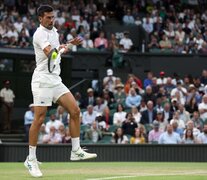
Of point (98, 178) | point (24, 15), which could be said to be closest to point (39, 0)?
point (24, 15)

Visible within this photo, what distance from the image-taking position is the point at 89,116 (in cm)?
2245

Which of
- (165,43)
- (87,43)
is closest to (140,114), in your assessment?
(87,43)

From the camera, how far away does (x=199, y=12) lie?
113 feet

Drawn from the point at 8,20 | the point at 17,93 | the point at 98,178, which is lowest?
the point at 98,178

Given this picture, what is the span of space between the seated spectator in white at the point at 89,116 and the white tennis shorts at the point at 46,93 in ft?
37.2

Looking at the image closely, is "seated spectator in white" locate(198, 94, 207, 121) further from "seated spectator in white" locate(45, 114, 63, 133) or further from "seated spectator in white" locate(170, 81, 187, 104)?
"seated spectator in white" locate(45, 114, 63, 133)

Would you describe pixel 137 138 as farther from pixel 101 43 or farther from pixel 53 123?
pixel 101 43

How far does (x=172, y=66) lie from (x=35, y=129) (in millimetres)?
19117

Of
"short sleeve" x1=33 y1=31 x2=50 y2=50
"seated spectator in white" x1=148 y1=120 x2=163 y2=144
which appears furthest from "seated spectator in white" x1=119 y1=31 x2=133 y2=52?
"short sleeve" x1=33 y1=31 x2=50 y2=50

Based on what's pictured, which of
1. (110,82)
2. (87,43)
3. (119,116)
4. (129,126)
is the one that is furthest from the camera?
(87,43)

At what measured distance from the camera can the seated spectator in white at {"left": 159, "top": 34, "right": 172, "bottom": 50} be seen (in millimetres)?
29922

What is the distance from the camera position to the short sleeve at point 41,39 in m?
10.6

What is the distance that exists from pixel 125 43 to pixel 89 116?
8021mm

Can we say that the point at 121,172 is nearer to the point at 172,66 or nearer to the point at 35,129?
the point at 35,129
